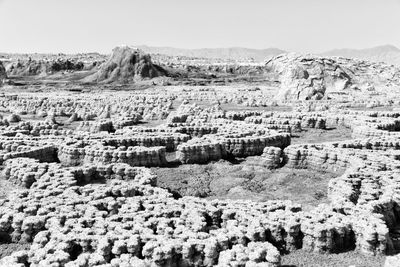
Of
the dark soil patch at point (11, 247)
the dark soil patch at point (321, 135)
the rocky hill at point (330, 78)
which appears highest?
the rocky hill at point (330, 78)

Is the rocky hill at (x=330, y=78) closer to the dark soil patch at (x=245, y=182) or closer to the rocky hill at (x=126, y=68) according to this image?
the rocky hill at (x=126, y=68)

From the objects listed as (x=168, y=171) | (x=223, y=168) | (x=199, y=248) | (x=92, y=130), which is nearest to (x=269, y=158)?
(x=223, y=168)

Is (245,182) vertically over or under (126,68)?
→ under

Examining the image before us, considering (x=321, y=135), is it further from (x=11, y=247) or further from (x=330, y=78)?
(x=330, y=78)

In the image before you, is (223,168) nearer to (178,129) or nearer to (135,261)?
(178,129)

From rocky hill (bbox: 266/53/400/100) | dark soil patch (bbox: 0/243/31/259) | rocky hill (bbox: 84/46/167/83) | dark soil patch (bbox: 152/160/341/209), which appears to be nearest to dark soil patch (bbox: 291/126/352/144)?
dark soil patch (bbox: 152/160/341/209)

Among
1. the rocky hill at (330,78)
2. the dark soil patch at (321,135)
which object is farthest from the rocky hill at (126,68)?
the dark soil patch at (321,135)

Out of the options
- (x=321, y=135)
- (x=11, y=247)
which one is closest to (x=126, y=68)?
(x=321, y=135)

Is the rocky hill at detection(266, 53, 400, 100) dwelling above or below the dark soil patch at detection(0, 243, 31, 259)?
above

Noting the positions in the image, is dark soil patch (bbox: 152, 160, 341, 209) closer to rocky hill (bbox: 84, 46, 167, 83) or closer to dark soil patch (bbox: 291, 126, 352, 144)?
dark soil patch (bbox: 291, 126, 352, 144)

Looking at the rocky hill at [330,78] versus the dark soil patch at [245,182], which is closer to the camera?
the dark soil patch at [245,182]

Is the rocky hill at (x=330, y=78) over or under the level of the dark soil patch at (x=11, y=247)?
over
